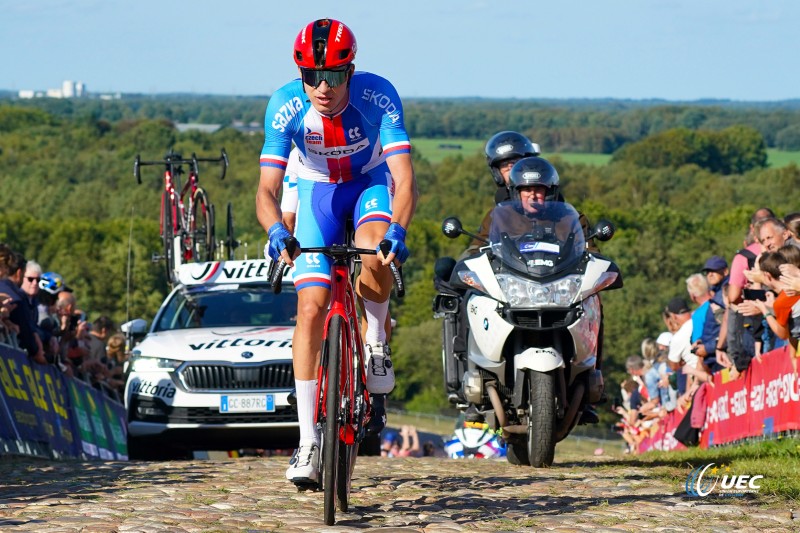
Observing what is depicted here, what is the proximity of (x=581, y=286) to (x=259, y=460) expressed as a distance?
2.93 m

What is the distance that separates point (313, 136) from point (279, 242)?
1.00 metres

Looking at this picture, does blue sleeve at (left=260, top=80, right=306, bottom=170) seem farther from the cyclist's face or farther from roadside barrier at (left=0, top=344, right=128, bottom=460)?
roadside barrier at (left=0, top=344, right=128, bottom=460)

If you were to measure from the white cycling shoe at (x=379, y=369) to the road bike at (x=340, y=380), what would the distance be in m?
0.29

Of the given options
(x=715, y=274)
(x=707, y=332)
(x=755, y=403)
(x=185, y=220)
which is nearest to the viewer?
(x=755, y=403)

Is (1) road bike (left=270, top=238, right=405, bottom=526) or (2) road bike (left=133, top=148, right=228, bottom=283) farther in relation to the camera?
(2) road bike (left=133, top=148, right=228, bottom=283)

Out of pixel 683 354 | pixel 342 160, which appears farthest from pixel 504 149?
pixel 683 354

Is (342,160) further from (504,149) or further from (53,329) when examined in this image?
(53,329)

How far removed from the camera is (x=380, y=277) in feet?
28.1

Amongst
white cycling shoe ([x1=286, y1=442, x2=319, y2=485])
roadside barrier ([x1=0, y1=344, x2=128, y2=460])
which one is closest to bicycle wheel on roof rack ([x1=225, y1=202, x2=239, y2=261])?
roadside barrier ([x1=0, y1=344, x2=128, y2=460])

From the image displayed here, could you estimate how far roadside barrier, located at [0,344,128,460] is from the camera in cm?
1382

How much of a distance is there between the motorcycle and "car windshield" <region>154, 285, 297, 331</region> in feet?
11.7

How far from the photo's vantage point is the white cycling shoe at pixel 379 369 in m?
8.36

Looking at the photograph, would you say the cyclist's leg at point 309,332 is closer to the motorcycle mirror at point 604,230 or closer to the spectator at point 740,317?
the motorcycle mirror at point 604,230

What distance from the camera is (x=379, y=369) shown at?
27.7 feet
